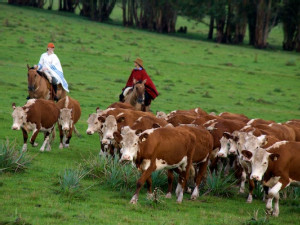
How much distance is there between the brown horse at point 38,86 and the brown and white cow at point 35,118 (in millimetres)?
3672

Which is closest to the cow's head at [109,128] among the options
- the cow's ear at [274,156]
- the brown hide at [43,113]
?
the brown hide at [43,113]

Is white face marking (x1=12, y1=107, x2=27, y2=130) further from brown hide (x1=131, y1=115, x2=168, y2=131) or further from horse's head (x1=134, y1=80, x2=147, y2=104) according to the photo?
horse's head (x1=134, y1=80, x2=147, y2=104)

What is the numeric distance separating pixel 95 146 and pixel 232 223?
26.4 feet

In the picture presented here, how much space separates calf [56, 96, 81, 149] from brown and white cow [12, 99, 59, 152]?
209 millimetres

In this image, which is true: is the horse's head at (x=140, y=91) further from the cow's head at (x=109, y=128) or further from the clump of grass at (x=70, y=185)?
the clump of grass at (x=70, y=185)

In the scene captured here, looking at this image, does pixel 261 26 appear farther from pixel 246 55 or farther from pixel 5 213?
pixel 5 213

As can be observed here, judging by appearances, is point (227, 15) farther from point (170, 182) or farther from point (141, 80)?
point (170, 182)

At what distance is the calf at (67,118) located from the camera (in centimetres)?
1564

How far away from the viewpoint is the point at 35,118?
14797mm

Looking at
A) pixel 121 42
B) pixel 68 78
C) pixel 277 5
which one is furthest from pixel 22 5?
pixel 68 78

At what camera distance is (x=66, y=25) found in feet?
157

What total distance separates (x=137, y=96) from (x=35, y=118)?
14.6ft

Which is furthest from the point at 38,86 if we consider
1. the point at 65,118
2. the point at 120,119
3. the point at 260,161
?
the point at 260,161

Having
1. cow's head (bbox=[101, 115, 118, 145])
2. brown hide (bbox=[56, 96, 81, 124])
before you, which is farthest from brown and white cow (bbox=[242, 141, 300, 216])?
brown hide (bbox=[56, 96, 81, 124])
